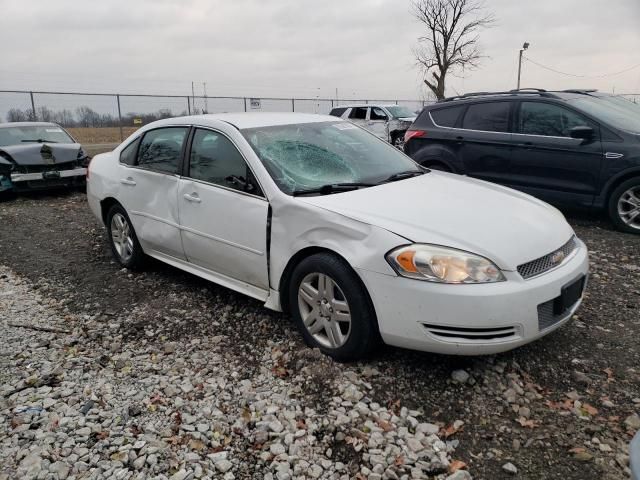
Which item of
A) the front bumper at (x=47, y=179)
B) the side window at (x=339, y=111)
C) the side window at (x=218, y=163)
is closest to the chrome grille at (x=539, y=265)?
the side window at (x=218, y=163)

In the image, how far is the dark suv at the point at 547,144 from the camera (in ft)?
20.0

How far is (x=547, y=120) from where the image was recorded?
665 cm

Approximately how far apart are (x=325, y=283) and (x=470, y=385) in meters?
1.05

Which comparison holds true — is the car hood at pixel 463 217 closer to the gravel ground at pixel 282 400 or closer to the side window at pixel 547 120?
the gravel ground at pixel 282 400

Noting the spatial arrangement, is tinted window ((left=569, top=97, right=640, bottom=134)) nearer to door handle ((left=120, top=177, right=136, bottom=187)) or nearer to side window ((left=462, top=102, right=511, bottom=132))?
side window ((left=462, top=102, right=511, bottom=132))

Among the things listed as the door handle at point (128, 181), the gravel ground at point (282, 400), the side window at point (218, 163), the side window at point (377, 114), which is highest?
the side window at point (377, 114)

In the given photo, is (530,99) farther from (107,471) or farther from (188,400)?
(107,471)

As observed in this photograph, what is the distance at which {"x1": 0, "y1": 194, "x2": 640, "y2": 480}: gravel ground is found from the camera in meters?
2.51

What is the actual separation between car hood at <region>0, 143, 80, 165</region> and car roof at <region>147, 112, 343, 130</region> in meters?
6.04

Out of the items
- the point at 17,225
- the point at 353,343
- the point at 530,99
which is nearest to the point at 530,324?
the point at 353,343

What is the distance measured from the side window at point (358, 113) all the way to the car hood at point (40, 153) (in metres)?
9.55

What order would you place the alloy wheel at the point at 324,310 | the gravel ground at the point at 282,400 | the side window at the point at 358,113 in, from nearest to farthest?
the gravel ground at the point at 282,400, the alloy wheel at the point at 324,310, the side window at the point at 358,113

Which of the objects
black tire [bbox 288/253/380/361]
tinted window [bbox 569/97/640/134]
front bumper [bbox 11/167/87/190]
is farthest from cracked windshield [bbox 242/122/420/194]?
front bumper [bbox 11/167/87/190]

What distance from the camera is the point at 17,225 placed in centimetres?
759
